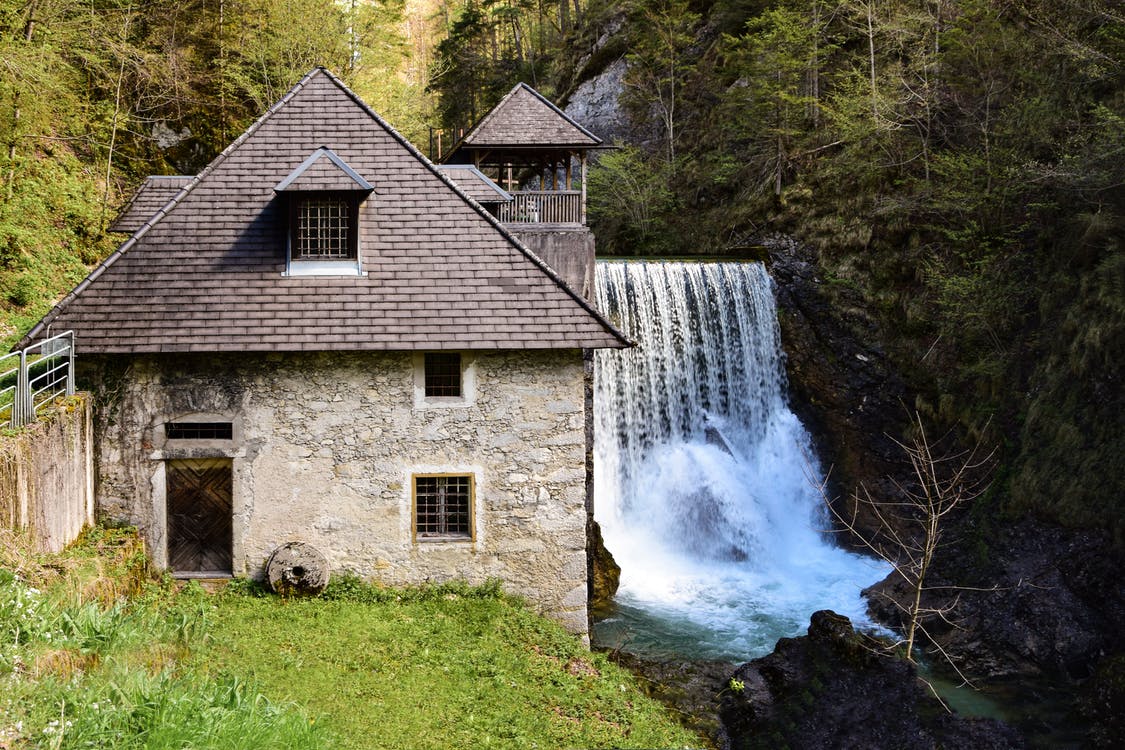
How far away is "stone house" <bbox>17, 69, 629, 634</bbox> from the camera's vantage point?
35.1ft

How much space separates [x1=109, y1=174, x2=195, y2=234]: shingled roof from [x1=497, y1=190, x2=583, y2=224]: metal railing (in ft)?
21.4

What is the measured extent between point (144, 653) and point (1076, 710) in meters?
12.1

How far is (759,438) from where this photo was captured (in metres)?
19.8

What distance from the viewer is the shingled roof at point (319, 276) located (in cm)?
1056

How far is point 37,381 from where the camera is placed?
10.4m

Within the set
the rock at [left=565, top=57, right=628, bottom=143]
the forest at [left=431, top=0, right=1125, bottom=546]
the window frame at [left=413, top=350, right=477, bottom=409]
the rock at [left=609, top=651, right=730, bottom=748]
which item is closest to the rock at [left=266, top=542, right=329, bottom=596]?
the window frame at [left=413, top=350, right=477, bottom=409]

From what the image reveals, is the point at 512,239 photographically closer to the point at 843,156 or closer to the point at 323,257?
the point at 323,257

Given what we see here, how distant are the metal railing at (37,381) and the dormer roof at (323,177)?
3.26 metres

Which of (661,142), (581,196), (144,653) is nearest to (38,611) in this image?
(144,653)

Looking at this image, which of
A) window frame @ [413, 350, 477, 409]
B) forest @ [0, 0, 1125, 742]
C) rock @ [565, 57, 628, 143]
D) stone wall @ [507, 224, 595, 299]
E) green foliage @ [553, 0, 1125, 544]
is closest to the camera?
window frame @ [413, 350, 477, 409]

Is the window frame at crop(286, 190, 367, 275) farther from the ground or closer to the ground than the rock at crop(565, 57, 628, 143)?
closer to the ground

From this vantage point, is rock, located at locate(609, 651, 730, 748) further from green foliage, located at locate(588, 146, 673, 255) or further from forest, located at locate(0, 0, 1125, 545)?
green foliage, located at locate(588, 146, 673, 255)

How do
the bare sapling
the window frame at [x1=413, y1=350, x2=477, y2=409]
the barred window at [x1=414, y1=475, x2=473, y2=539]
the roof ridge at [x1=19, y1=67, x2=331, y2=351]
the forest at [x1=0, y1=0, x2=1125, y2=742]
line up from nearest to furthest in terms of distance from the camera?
the roof ridge at [x1=19, y1=67, x2=331, y2=351], the window frame at [x1=413, y1=350, x2=477, y2=409], the barred window at [x1=414, y1=475, x2=473, y2=539], the forest at [x1=0, y1=0, x2=1125, y2=742], the bare sapling

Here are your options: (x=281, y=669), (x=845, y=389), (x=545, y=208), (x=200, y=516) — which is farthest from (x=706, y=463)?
(x=281, y=669)
